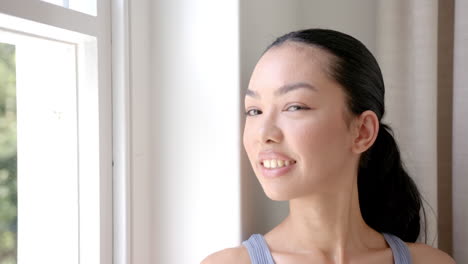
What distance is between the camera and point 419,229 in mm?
1291

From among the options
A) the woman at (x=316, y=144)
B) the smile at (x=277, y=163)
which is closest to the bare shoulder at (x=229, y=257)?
the woman at (x=316, y=144)

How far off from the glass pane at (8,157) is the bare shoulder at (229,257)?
395mm

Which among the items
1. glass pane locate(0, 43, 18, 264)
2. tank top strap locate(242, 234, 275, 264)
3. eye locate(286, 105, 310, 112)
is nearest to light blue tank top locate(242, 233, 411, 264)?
tank top strap locate(242, 234, 275, 264)

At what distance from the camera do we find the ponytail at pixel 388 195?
3.96ft

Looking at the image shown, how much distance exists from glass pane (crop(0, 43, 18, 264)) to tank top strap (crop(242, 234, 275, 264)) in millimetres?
490

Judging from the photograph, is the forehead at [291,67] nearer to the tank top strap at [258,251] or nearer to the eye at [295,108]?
the eye at [295,108]

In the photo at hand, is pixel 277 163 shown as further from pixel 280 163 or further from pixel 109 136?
pixel 109 136

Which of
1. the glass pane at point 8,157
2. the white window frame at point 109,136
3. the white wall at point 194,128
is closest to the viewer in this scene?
the glass pane at point 8,157

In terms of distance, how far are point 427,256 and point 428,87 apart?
454 mm

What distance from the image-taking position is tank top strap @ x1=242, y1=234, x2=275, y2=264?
3.45ft

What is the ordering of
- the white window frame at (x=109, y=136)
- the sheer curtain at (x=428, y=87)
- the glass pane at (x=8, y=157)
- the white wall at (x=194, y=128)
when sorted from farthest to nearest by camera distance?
1. the sheer curtain at (x=428, y=87)
2. the white wall at (x=194, y=128)
3. the white window frame at (x=109, y=136)
4. the glass pane at (x=8, y=157)

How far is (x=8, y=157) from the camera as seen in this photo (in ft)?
3.15

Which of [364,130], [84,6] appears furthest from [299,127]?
[84,6]

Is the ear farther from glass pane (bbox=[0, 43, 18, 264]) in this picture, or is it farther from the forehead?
glass pane (bbox=[0, 43, 18, 264])
